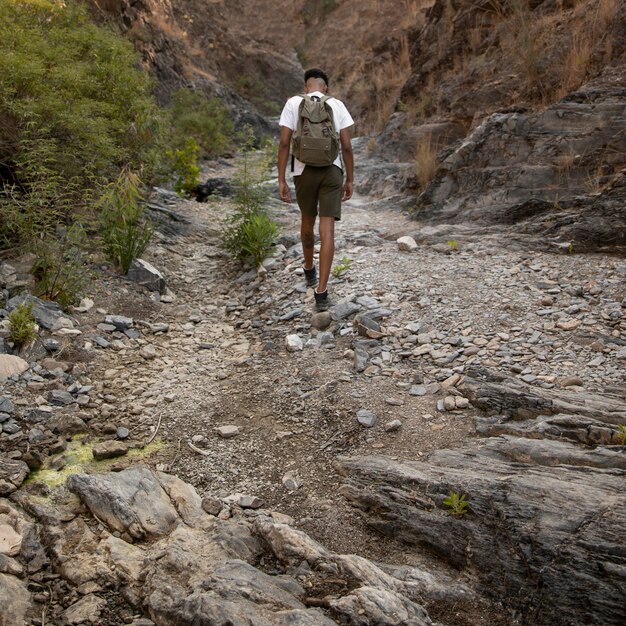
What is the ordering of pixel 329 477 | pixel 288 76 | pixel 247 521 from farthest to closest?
pixel 288 76 < pixel 329 477 < pixel 247 521

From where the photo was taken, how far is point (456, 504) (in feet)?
8.86

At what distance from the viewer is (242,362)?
462 centimetres

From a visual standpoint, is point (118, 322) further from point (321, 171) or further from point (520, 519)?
point (520, 519)

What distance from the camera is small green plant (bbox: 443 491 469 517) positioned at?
2689 millimetres

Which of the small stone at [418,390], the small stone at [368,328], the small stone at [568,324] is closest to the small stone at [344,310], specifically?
the small stone at [368,328]

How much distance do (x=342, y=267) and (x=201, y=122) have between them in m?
9.00

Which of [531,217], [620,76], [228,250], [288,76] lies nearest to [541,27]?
[620,76]

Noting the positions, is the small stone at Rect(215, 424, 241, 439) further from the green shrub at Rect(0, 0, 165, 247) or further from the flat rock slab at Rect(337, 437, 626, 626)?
the green shrub at Rect(0, 0, 165, 247)

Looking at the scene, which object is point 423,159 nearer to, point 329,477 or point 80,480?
point 329,477

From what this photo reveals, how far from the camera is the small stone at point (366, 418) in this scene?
3.57m

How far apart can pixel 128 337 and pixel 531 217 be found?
4.24 m

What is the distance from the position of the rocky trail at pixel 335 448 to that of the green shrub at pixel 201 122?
824 cm

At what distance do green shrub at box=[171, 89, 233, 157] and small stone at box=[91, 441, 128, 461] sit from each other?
380 inches

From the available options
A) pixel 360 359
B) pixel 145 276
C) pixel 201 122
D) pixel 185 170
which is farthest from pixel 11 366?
pixel 201 122
